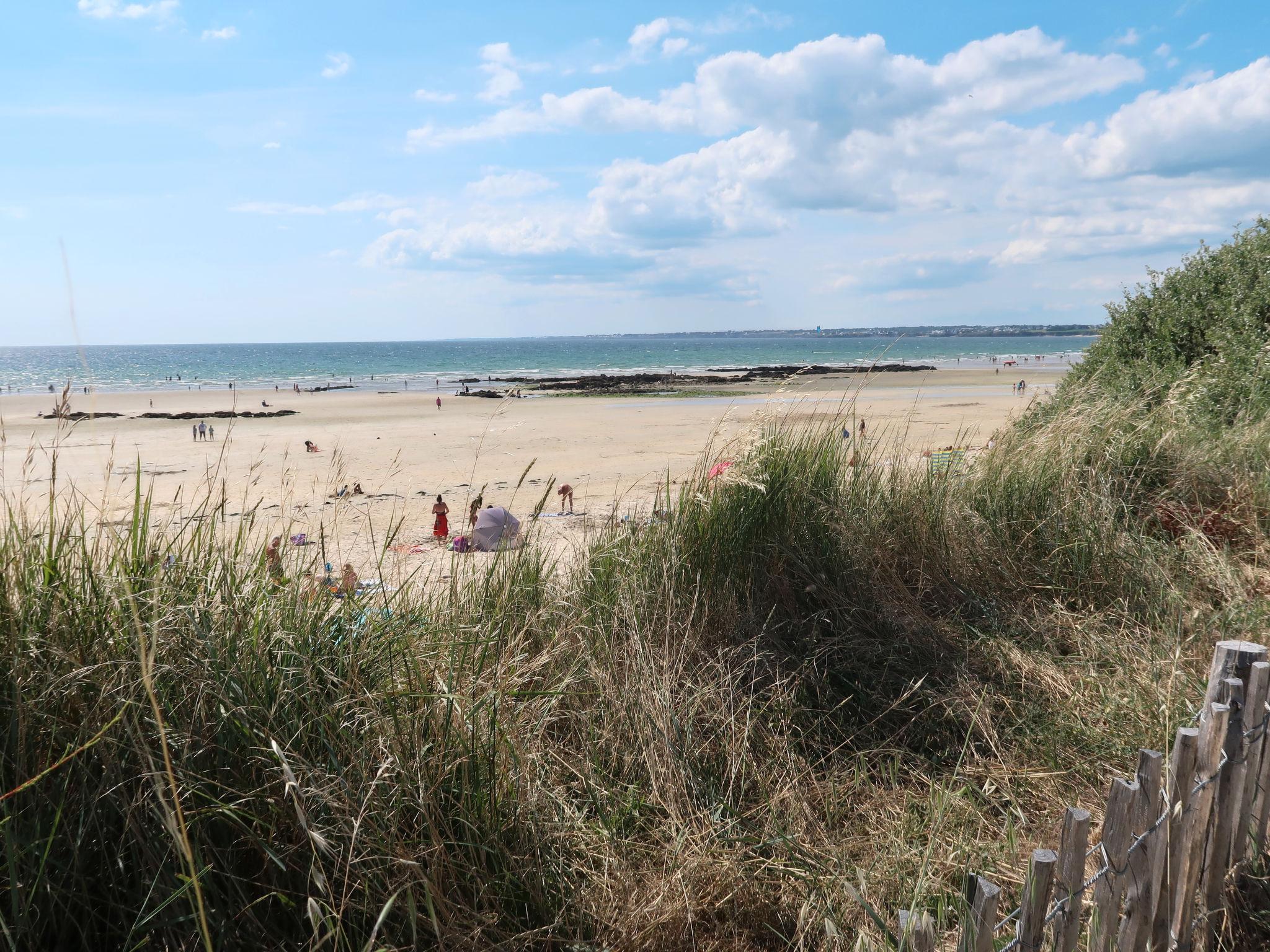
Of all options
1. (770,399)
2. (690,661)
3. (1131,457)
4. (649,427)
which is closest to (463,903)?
(690,661)

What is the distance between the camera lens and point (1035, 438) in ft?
19.1

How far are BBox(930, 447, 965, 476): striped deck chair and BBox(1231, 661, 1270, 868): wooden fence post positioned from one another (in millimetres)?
3147

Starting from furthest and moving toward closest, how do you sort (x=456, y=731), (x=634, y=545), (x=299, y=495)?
(x=299, y=495) < (x=634, y=545) < (x=456, y=731)

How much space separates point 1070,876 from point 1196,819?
60cm

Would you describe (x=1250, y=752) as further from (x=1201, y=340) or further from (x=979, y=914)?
(x=1201, y=340)

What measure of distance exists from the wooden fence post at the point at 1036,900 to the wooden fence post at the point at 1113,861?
224 mm

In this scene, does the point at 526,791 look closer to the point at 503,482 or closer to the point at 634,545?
the point at 634,545

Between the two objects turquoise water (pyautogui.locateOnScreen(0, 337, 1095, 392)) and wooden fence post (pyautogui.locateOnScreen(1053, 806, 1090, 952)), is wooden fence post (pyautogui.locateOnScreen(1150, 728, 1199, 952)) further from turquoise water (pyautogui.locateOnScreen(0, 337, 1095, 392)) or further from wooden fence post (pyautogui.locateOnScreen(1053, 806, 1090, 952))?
turquoise water (pyautogui.locateOnScreen(0, 337, 1095, 392))

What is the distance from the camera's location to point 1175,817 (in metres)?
2.04

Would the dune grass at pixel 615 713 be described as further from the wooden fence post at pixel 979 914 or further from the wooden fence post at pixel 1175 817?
the wooden fence post at pixel 1175 817

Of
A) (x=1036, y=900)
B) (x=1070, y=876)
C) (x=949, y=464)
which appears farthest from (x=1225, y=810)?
(x=949, y=464)

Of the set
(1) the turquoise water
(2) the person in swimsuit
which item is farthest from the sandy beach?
(1) the turquoise water

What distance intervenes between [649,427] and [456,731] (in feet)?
83.8

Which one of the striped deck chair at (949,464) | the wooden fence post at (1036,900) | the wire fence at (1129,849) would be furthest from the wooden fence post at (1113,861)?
the striped deck chair at (949,464)
